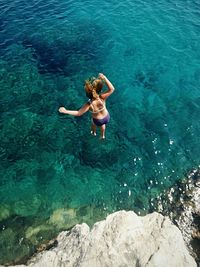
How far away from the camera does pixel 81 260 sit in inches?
468

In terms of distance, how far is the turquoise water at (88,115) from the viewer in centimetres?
1655

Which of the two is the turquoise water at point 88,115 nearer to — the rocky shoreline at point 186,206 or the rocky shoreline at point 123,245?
the rocky shoreline at point 186,206

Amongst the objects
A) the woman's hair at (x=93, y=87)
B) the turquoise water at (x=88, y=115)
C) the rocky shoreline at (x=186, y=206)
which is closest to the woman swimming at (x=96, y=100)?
the woman's hair at (x=93, y=87)

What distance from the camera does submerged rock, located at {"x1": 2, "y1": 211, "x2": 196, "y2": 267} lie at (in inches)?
460

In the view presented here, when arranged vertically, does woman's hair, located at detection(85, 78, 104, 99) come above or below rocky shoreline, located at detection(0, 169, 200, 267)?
above

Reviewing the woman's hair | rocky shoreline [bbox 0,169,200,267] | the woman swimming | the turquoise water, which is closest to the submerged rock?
rocky shoreline [bbox 0,169,200,267]

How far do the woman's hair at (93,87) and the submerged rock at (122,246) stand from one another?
5.11 m

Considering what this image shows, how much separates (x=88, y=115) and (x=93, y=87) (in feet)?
24.7

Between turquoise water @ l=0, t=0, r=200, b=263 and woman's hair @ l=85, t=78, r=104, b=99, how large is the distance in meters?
5.82

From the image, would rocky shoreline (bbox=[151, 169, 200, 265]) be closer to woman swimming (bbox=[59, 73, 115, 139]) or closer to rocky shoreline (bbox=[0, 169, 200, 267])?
rocky shoreline (bbox=[0, 169, 200, 267])

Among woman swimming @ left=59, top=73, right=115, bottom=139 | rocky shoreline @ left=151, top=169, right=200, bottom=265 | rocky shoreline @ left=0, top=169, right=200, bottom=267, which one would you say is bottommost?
rocky shoreline @ left=151, top=169, right=200, bottom=265

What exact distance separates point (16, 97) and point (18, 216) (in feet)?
29.1

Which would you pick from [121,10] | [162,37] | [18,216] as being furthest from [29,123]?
[121,10]

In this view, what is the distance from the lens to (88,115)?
20.7m
